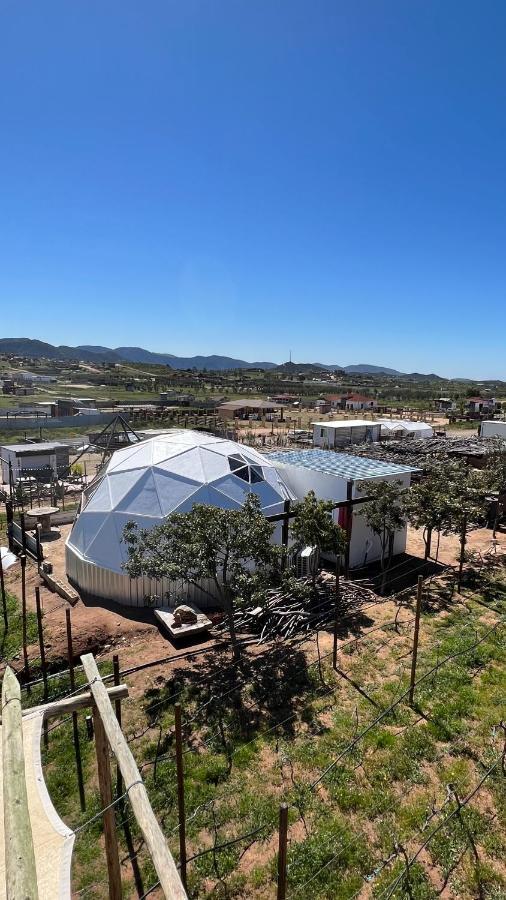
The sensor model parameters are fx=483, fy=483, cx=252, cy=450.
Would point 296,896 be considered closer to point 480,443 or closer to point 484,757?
point 484,757

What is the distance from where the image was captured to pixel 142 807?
10.8 ft

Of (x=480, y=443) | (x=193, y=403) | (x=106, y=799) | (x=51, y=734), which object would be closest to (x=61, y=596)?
(x=51, y=734)

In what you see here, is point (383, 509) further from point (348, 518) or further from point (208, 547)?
point (208, 547)

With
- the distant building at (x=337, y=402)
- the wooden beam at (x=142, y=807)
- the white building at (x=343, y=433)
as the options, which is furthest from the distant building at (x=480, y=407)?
the wooden beam at (x=142, y=807)

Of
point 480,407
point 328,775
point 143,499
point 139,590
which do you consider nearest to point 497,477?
point 143,499

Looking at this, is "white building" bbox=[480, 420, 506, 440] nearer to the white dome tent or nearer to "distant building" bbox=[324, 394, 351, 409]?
the white dome tent

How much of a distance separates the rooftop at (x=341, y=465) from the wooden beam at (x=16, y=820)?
14136mm

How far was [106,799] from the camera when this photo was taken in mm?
Result: 4387

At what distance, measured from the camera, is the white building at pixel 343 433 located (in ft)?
133

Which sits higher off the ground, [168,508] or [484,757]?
[168,508]

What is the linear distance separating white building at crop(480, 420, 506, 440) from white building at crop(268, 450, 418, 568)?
79.0ft

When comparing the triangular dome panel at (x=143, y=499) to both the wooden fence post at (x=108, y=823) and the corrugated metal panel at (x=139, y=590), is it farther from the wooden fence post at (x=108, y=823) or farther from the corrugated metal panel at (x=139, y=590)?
the wooden fence post at (x=108, y=823)

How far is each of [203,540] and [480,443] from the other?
26.9m

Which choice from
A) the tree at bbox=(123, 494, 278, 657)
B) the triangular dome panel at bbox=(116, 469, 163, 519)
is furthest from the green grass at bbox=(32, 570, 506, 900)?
the triangular dome panel at bbox=(116, 469, 163, 519)
